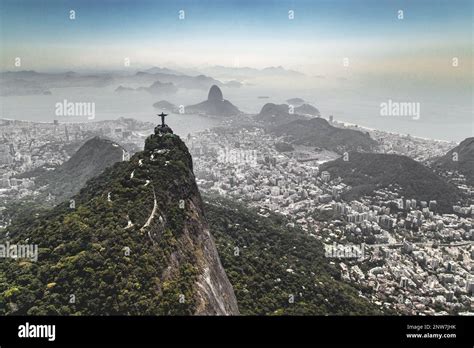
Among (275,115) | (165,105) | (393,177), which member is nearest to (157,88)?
(165,105)

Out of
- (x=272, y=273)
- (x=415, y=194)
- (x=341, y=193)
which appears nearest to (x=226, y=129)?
(x=341, y=193)

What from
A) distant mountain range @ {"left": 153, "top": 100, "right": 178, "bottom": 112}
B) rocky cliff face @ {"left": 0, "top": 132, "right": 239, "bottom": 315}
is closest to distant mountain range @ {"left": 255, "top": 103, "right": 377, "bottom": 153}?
distant mountain range @ {"left": 153, "top": 100, "right": 178, "bottom": 112}

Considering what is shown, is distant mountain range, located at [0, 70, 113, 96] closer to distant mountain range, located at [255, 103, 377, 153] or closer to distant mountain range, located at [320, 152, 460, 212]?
distant mountain range, located at [255, 103, 377, 153]

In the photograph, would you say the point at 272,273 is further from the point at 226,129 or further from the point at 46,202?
the point at 226,129

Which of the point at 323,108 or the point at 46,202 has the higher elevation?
the point at 323,108

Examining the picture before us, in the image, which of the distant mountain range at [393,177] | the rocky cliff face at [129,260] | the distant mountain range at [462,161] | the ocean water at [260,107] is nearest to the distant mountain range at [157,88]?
the ocean water at [260,107]

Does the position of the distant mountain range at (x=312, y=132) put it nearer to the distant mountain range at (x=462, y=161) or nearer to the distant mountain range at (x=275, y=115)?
the distant mountain range at (x=275, y=115)
